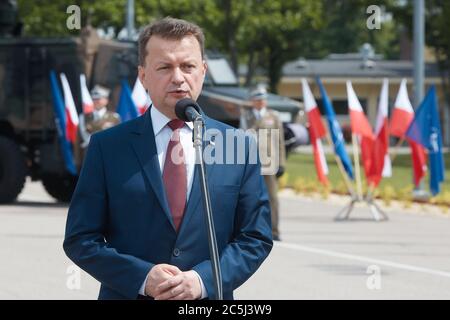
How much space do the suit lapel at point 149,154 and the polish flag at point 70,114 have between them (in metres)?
18.6

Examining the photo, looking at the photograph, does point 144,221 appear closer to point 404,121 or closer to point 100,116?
point 100,116

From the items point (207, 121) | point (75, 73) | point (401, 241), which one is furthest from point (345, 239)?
point (207, 121)

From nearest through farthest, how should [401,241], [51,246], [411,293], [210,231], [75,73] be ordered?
[210,231] → [411,293] → [51,246] → [401,241] → [75,73]

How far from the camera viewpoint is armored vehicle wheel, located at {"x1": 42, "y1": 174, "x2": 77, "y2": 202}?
2515 cm

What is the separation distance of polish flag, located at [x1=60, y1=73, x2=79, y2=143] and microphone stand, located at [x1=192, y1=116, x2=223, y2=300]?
62.4ft

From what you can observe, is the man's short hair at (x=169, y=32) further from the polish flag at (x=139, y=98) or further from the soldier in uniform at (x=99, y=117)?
the polish flag at (x=139, y=98)

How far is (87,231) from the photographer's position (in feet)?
15.0

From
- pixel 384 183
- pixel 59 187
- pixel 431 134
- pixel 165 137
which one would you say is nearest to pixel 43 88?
pixel 59 187

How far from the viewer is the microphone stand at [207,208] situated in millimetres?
4180

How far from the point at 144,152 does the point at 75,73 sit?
19745 mm

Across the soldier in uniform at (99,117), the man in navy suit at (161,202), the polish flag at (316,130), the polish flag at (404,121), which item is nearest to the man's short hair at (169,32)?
the man in navy suit at (161,202)
